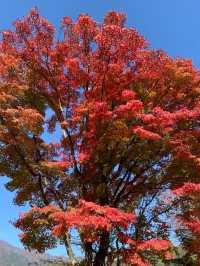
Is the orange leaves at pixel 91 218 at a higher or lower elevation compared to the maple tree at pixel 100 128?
lower

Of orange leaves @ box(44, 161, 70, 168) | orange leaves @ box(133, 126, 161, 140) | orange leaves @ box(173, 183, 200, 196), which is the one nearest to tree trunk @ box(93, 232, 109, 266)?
orange leaves @ box(44, 161, 70, 168)

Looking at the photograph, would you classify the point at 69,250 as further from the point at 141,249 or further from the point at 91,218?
the point at 91,218

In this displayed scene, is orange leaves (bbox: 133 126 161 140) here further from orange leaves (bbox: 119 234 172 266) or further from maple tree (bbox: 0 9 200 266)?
orange leaves (bbox: 119 234 172 266)

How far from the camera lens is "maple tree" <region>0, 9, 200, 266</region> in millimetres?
16219

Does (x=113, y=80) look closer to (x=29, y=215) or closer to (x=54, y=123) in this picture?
(x=54, y=123)

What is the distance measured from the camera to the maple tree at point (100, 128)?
16219 mm

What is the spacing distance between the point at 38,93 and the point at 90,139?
11.4 ft

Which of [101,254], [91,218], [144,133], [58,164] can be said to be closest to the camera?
[91,218]

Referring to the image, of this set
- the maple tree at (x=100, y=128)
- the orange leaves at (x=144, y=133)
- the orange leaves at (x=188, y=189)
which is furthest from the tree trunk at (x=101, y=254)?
the orange leaves at (x=144, y=133)

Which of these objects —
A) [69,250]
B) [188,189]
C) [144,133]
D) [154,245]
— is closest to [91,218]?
[154,245]

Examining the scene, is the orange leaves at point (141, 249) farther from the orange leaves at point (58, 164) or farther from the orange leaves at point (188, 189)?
the orange leaves at point (58, 164)

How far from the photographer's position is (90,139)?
1709 centimetres

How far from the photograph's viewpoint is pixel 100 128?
653 inches

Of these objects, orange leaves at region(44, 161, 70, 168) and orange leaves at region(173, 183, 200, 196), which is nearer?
orange leaves at region(173, 183, 200, 196)
